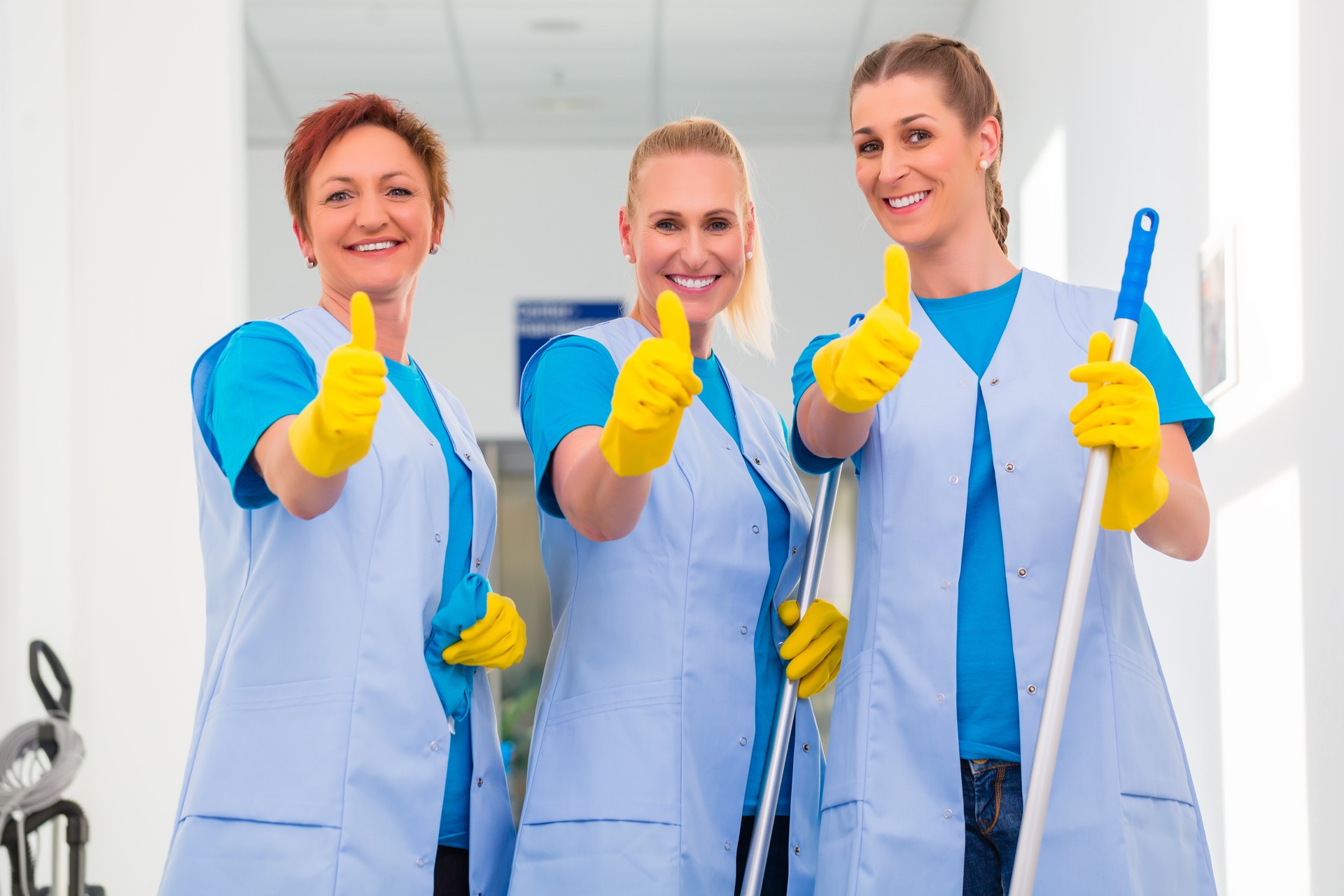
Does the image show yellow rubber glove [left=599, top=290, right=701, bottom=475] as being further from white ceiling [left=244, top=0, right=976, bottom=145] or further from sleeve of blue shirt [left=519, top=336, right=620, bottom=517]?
white ceiling [left=244, top=0, right=976, bottom=145]

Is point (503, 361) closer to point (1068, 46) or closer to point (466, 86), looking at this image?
point (466, 86)

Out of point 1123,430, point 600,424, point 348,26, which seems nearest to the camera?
point 1123,430

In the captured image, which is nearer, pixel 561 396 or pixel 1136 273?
pixel 1136 273

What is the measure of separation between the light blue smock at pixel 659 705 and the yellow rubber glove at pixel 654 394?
0.25 metres

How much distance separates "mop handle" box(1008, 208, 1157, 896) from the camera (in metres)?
1.33

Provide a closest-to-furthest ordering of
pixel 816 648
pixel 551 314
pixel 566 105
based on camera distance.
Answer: pixel 816 648, pixel 566 105, pixel 551 314

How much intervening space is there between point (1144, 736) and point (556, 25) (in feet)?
14.4

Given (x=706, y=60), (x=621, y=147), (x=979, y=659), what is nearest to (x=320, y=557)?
(x=979, y=659)

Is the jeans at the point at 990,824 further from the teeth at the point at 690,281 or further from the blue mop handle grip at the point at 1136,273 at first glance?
the teeth at the point at 690,281

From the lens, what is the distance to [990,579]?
149 cm

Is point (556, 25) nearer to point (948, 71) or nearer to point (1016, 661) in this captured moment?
point (948, 71)

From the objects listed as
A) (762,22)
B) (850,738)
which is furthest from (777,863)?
(762,22)

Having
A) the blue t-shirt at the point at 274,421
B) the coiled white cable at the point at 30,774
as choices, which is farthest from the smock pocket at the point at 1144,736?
the coiled white cable at the point at 30,774

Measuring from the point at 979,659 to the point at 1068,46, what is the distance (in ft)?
9.49
